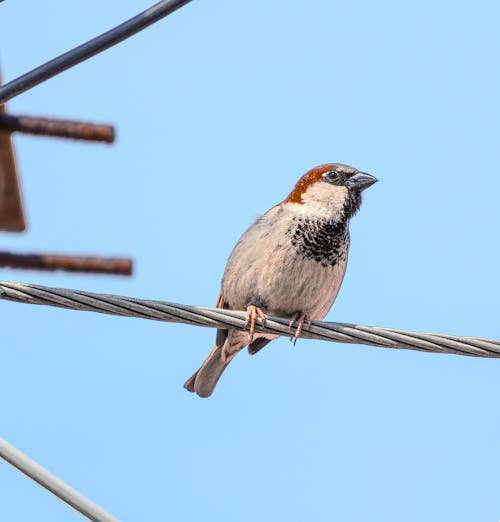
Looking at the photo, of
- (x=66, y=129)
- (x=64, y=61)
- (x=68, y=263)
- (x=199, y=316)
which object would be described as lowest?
(x=199, y=316)

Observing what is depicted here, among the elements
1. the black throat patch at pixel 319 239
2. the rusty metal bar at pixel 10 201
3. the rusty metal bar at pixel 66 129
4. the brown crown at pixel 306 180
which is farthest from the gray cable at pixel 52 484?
the brown crown at pixel 306 180

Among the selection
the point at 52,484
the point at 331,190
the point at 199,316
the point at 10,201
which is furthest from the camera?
the point at 331,190

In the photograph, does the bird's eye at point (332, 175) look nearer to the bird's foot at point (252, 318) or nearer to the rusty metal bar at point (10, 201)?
the bird's foot at point (252, 318)

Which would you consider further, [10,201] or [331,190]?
[331,190]

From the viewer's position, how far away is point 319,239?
180 inches

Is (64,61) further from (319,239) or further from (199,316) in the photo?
(319,239)

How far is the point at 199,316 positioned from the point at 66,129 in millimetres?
1236

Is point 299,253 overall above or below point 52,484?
above

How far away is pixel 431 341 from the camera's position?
319cm

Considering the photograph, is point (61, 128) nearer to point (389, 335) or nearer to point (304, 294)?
point (389, 335)

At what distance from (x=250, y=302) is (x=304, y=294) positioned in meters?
0.29

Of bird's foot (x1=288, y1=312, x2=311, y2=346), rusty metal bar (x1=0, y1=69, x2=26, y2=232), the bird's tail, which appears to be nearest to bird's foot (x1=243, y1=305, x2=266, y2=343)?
bird's foot (x1=288, y1=312, x2=311, y2=346)

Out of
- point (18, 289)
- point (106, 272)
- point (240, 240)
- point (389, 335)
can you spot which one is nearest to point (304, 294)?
point (240, 240)

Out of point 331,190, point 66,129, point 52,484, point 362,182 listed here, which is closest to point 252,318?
point 331,190
